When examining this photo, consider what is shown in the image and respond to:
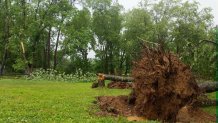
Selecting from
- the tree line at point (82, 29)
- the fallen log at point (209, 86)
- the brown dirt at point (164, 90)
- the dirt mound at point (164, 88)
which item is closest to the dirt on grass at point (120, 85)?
the fallen log at point (209, 86)

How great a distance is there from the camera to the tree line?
44438mm

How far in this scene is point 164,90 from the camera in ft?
36.5

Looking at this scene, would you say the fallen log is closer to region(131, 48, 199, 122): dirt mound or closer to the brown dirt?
the brown dirt

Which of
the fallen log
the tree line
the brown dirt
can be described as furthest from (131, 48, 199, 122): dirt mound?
the tree line

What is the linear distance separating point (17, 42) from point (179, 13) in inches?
791

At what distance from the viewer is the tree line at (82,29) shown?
44.4m

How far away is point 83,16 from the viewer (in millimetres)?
53031

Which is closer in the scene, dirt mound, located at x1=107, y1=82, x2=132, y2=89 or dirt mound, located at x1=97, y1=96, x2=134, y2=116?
dirt mound, located at x1=97, y1=96, x2=134, y2=116

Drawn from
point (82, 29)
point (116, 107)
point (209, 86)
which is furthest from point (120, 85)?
point (82, 29)

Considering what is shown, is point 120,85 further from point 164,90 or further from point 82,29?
point 82,29

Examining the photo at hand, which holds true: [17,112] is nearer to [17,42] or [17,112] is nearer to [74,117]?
[74,117]

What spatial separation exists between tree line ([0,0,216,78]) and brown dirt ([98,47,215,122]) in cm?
2868

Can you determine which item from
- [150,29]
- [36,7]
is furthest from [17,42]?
[150,29]

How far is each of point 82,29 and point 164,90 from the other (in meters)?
38.5
